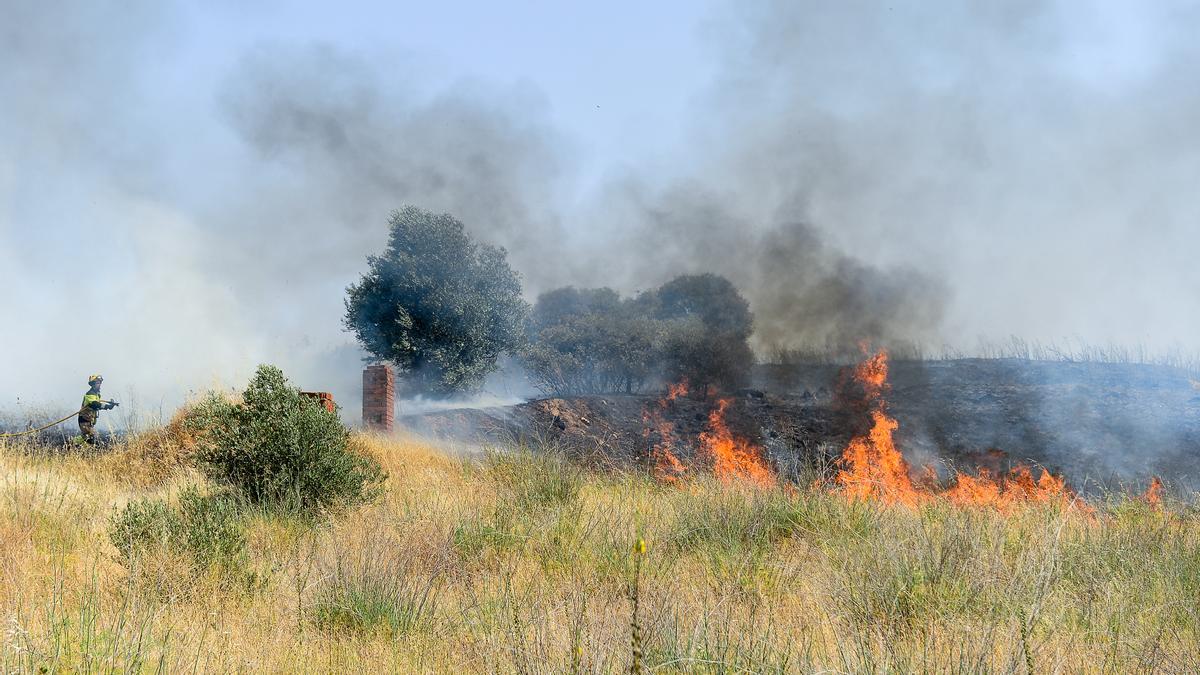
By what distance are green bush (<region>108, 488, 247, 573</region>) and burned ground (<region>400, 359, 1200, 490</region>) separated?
6.96 metres

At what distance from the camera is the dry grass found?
384 cm

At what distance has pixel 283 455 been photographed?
29.2ft

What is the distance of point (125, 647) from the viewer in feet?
12.6

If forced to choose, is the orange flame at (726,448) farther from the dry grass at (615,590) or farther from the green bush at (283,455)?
the green bush at (283,455)

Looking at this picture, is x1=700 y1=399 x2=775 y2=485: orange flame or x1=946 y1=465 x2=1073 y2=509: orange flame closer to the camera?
x1=946 y1=465 x2=1073 y2=509: orange flame

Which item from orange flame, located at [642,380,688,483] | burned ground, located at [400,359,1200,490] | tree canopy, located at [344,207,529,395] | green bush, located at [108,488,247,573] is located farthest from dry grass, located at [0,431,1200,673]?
tree canopy, located at [344,207,529,395]

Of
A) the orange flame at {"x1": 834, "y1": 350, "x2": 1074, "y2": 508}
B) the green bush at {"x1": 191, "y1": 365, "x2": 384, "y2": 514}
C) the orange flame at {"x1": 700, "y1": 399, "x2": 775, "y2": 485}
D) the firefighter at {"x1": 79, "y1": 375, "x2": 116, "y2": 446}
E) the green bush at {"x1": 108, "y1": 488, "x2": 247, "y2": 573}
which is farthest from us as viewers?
the orange flame at {"x1": 700, "y1": 399, "x2": 775, "y2": 485}

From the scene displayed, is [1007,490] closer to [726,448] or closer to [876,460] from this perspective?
[876,460]

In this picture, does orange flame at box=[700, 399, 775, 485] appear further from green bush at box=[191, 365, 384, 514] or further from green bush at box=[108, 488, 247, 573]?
green bush at box=[108, 488, 247, 573]

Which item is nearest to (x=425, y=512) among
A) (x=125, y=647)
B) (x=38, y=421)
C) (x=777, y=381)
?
Result: (x=125, y=647)

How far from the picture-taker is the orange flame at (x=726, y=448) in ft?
46.0

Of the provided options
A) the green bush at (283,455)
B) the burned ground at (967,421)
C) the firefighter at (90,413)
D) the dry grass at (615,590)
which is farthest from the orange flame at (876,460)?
the firefighter at (90,413)

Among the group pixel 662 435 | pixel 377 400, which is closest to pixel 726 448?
pixel 662 435

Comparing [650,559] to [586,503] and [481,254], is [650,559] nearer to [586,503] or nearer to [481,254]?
[586,503]
